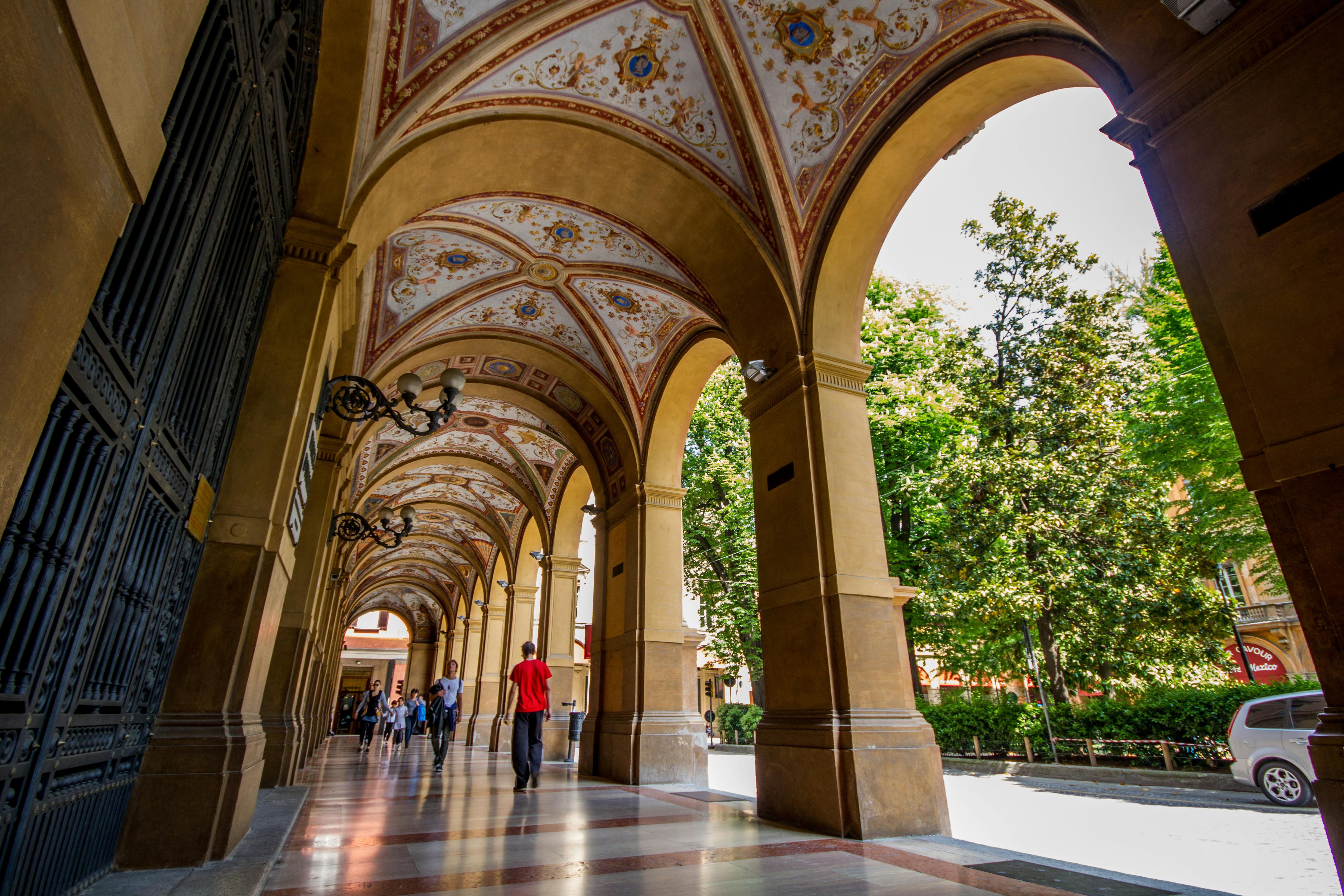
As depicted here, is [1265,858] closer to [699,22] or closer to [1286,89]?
[1286,89]

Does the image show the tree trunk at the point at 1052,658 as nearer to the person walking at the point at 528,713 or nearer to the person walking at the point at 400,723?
the person walking at the point at 528,713

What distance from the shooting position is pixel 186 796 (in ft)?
10.6

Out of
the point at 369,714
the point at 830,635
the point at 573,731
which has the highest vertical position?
the point at 830,635

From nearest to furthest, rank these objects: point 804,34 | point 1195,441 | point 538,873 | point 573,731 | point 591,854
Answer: point 538,873 < point 591,854 < point 804,34 < point 1195,441 < point 573,731

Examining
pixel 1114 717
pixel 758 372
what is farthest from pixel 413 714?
pixel 758 372

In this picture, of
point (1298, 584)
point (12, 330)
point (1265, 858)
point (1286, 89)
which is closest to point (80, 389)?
point (12, 330)

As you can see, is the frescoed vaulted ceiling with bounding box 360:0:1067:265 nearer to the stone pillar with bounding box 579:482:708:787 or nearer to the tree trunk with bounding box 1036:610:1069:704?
the stone pillar with bounding box 579:482:708:787

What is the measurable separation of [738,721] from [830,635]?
20169 millimetres

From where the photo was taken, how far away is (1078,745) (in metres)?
11.8

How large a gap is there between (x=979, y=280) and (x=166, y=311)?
1578 centimetres

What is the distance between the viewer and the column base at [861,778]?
16.5 feet

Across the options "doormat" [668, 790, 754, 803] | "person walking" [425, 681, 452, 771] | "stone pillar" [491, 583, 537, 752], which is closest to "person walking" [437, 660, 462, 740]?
"person walking" [425, 681, 452, 771]

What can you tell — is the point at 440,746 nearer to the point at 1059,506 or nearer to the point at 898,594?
the point at 898,594

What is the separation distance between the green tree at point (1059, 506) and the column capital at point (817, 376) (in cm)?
779
